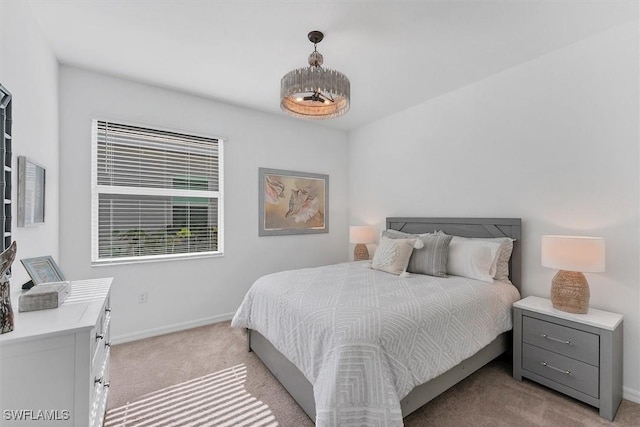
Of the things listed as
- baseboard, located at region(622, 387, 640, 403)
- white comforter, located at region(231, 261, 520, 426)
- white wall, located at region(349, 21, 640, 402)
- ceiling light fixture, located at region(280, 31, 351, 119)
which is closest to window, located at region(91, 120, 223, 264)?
white comforter, located at region(231, 261, 520, 426)

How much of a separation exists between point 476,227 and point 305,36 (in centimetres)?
237

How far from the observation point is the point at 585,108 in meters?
2.21

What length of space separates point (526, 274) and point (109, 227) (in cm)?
399

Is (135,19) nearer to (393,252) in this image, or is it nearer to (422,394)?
(393,252)

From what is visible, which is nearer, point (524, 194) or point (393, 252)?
point (524, 194)

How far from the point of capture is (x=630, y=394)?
1980mm

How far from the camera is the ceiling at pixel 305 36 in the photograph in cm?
187

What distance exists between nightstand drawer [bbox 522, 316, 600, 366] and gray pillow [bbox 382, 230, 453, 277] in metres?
0.70

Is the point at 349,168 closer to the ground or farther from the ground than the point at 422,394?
farther from the ground

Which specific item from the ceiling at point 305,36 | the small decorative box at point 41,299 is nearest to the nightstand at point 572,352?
the ceiling at point 305,36

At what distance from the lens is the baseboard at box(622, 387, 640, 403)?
195cm

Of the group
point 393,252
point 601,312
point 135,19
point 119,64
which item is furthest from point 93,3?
point 601,312

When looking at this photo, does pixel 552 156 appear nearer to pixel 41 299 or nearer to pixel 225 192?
pixel 225 192

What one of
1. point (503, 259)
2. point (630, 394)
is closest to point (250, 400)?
point (503, 259)
